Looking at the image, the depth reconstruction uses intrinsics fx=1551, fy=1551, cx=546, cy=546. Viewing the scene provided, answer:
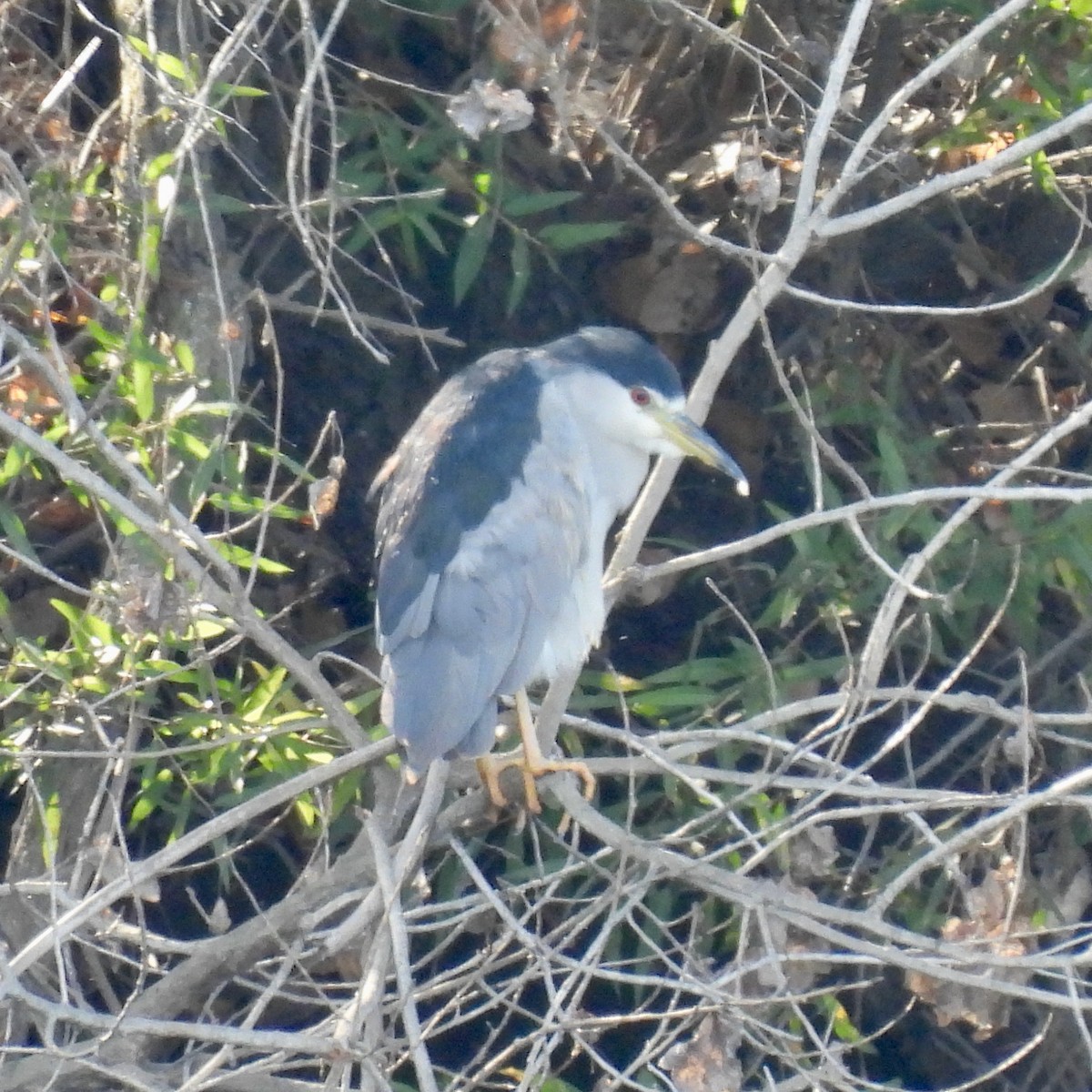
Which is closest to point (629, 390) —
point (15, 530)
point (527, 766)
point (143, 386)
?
point (527, 766)

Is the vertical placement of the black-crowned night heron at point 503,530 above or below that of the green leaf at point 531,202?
below

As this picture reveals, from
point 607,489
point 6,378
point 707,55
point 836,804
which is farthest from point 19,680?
point 707,55

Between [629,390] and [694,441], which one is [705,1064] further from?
[629,390]

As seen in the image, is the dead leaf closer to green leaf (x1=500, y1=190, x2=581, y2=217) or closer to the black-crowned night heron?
the black-crowned night heron

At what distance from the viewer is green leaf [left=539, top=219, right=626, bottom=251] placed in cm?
255

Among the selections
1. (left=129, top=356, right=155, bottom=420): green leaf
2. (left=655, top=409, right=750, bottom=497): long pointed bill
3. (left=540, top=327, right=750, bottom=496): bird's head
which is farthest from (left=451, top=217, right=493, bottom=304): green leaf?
(left=129, top=356, right=155, bottom=420): green leaf

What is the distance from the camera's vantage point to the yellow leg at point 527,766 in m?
2.22

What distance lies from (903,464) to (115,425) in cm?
123

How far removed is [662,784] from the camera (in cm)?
252

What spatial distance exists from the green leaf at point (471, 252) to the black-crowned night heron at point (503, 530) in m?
0.13

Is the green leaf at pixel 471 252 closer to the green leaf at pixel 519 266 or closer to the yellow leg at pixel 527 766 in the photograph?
the green leaf at pixel 519 266

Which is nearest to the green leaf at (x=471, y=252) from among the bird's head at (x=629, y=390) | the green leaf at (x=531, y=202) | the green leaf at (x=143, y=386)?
the green leaf at (x=531, y=202)

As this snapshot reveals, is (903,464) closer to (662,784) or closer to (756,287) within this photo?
(662,784)

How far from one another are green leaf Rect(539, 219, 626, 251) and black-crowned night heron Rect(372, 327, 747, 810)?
0.19 meters
